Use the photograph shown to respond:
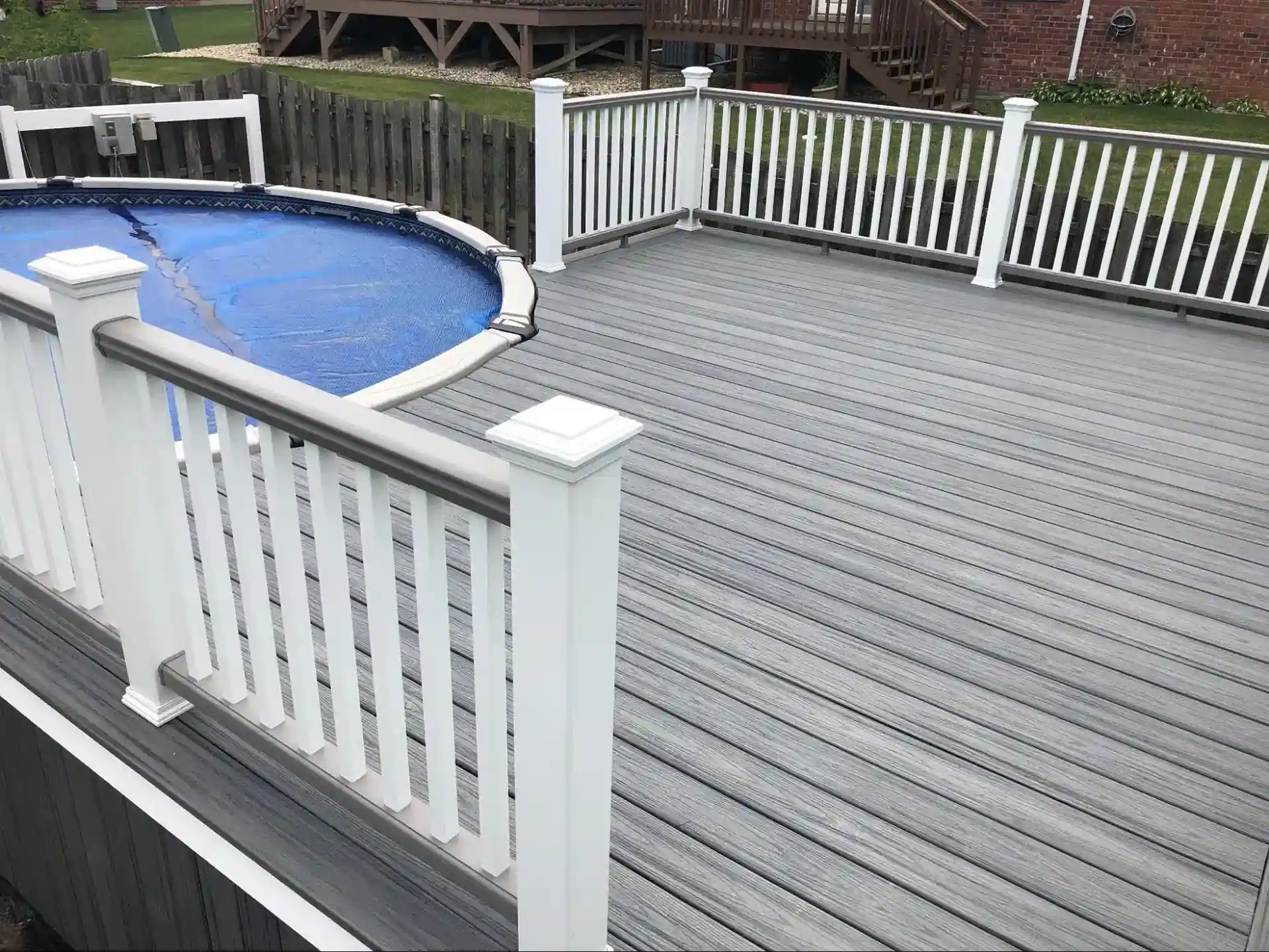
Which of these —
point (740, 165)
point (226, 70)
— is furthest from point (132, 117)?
point (226, 70)

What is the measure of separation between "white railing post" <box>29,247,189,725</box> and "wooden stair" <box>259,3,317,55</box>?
667 inches

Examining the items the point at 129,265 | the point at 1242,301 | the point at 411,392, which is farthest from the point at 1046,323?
the point at 129,265

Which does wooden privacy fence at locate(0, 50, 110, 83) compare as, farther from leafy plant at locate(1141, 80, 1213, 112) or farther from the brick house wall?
leafy plant at locate(1141, 80, 1213, 112)

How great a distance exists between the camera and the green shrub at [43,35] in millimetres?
13383

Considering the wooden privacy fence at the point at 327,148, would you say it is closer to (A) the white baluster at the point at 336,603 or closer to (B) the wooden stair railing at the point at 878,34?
(B) the wooden stair railing at the point at 878,34

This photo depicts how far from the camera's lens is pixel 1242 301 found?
540cm

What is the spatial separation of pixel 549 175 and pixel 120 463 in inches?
163

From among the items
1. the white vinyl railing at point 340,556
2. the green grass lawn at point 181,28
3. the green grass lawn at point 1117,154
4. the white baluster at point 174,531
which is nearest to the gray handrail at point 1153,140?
the green grass lawn at point 1117,154

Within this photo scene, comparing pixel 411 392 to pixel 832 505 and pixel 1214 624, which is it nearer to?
pixel 832 505

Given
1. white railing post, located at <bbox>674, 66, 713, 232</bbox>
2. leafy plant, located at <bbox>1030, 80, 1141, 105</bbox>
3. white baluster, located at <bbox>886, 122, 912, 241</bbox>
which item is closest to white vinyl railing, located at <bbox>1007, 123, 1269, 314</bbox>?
white baluster, located at <bbox>886, 122, 912, 241</bbox>

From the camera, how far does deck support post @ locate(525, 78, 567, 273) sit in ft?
18.5

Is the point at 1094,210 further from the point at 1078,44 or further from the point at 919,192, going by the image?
the point at 1078,44

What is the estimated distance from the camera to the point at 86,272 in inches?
74.9

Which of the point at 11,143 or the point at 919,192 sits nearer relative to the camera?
the point at 919,192
